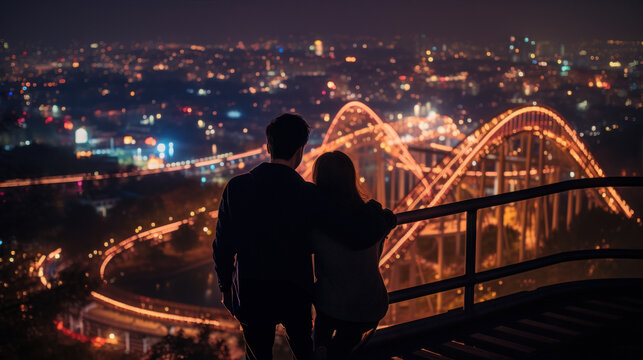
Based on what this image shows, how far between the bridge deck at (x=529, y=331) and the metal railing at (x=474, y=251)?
17cm

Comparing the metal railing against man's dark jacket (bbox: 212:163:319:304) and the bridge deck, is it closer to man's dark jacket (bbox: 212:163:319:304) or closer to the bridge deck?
the bridge deck

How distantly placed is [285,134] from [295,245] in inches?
16.0

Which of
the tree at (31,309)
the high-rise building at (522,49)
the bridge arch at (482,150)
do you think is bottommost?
the tree at (31,309)

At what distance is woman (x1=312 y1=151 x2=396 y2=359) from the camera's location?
2.14 meters

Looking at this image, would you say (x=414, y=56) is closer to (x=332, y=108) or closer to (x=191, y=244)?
(x=332, y=108)

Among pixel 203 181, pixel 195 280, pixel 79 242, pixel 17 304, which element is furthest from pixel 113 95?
pixel 17 304

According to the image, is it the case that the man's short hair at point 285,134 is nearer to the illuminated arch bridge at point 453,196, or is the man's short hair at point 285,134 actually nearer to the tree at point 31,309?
the tree at point 31,309

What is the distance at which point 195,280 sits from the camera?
2841cm

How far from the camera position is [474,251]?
292 cm

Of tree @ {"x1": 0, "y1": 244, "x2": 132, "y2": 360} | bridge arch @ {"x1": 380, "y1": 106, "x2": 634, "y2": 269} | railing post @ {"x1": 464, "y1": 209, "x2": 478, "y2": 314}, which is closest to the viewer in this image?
railing post @ {"x1": 464, "y1": 209, "x2": 478, "y2": 314}

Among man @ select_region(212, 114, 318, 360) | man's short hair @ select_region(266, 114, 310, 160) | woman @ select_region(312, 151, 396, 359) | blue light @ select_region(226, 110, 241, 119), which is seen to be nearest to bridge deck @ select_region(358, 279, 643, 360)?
woman @ select_region(312, 151, 396, 359)

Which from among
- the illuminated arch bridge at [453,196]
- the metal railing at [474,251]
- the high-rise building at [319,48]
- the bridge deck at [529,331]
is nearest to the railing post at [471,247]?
the metal railing at [474,251]

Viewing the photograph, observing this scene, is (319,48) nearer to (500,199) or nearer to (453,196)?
(453,196)

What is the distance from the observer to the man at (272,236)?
2.12 meters
